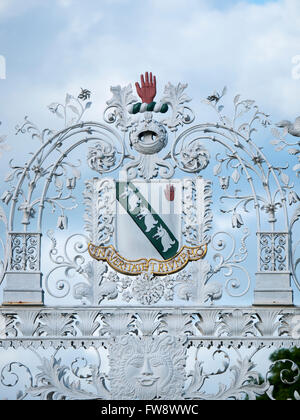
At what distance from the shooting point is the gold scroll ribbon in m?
11.2

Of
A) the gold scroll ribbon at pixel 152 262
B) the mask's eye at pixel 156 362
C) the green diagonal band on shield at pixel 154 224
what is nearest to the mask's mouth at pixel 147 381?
the mask's eye at pixel 156 362

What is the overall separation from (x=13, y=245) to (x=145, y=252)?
1.48 m

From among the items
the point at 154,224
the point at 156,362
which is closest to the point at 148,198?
the point at 154,224

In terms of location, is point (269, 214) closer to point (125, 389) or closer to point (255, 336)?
point (255, 336)

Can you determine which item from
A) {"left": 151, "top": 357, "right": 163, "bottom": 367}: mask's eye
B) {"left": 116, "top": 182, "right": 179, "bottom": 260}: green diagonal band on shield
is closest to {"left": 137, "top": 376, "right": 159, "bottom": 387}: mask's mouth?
{"left": 151, "top": 357, "right": 163, "bottom": 367}: mask's eye

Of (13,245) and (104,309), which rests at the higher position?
(13,245)

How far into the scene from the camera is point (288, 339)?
1107cm

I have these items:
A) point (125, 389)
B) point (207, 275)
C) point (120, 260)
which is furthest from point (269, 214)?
point (125, 389)

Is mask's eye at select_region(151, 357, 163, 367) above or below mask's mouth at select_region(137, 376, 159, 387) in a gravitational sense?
above

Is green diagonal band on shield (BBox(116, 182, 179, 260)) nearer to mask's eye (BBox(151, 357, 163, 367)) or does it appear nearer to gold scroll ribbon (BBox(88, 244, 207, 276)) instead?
gold scroll ribbon (BBox(88, 244, 207, 276))

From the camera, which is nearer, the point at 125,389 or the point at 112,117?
the point at 125,389

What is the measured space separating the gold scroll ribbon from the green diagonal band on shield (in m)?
0.08

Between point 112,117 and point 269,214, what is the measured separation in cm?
209
